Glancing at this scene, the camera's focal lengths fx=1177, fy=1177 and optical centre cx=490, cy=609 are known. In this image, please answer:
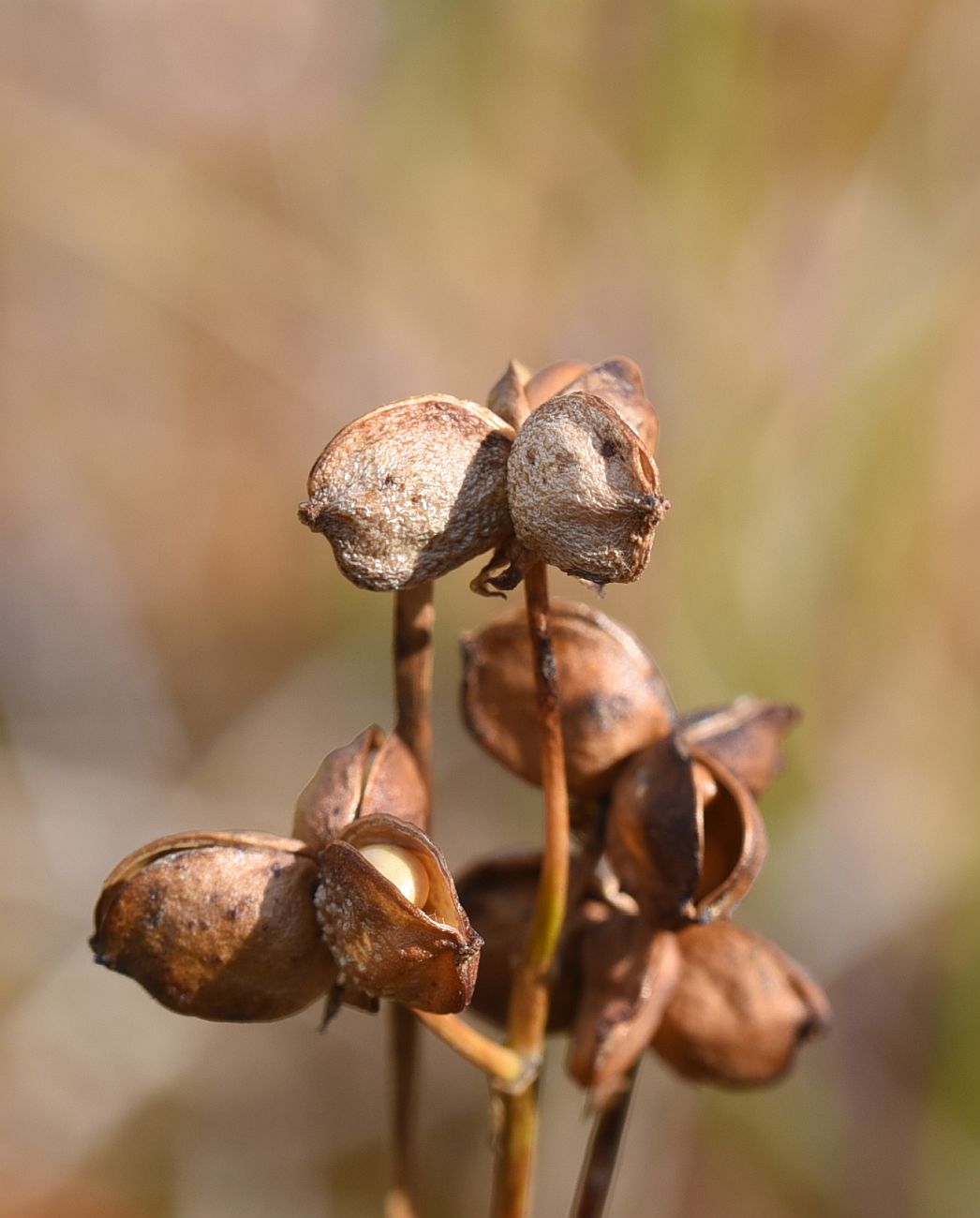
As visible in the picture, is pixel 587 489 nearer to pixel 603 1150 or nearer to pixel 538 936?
pixel 538 936

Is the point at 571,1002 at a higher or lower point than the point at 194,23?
lower

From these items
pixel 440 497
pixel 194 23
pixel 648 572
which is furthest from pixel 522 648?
pixel 194 23

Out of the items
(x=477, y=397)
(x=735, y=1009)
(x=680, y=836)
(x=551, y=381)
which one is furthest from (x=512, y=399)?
(x=477, y=397)

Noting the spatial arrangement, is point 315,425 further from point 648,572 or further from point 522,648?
point 522,648

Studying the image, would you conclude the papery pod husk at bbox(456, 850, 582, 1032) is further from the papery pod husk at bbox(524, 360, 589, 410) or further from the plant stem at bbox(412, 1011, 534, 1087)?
the papery pod husk at bbox(524, 360, 589, 410)

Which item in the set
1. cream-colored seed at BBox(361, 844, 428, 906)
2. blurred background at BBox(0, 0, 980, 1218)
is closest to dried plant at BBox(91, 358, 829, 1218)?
cream-colored seed at BBox(361, 844, 428, 906)

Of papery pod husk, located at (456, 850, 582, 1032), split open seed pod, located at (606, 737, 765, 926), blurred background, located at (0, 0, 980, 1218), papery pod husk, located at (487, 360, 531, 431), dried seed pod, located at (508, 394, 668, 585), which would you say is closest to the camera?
dried seed pod, located at (508, 394, 668, 585)
